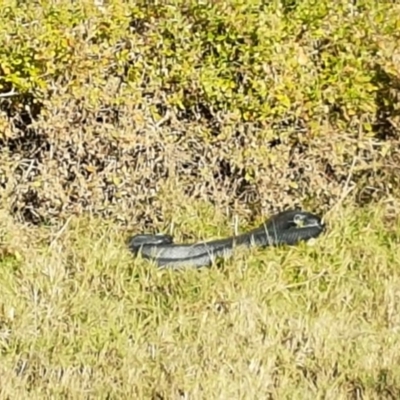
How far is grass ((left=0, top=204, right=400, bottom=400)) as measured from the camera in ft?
14.0

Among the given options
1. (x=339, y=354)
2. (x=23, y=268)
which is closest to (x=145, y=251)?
(x=23, y=268)

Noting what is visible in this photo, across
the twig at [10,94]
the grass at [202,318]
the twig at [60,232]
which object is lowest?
the twig at [60,232]

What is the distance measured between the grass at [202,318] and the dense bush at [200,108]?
0.84 ft

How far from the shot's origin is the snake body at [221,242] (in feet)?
17.4

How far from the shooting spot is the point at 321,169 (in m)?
5.88

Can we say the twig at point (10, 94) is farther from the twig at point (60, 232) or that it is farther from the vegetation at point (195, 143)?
the twig at point (60, 232)

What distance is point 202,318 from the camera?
187 inches

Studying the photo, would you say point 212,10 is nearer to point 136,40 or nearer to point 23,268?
point 136,40

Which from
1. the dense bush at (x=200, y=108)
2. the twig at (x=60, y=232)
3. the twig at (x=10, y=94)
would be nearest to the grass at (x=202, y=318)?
the twig at (x=60, y=232)

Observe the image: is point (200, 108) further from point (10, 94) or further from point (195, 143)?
point (10, 94)

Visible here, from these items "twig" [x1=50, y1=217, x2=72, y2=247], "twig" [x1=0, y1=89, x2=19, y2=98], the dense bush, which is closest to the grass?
"twig" [x1=50, y1=217, x2=72, y2=247]

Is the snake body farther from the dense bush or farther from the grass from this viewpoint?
the dense bush

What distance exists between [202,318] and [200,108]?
1.48 metres

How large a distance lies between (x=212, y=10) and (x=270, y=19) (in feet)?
0.99
